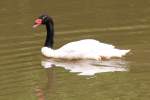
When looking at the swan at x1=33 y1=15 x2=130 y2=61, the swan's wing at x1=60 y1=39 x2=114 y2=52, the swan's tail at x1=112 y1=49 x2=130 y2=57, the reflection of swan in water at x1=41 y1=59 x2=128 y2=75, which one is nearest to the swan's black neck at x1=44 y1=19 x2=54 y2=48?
the swan at x1=33 y1=15 x2=130 y2=61

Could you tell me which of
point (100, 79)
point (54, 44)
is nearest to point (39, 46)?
point (54, 44)

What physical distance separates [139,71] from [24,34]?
4.90 metres

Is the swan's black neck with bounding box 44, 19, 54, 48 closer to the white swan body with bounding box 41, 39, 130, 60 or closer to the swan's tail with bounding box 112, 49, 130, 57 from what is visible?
the white swan body with bounding box 41, 39, 130, 60

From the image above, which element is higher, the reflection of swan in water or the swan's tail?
the swan's tail

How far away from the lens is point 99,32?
19.5 metres

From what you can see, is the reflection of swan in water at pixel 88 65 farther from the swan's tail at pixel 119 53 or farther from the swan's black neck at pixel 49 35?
the swan's black neck at pixel 49 35

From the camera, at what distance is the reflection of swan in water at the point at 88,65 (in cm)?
1619

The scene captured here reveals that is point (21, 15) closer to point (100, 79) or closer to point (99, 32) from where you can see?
point (99, 32)

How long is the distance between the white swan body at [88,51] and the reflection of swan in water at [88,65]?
13cm

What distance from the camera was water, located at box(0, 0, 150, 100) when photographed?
48.1 feet

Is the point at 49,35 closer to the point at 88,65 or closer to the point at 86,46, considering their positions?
the point at 86,46

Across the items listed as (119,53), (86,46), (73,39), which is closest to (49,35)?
(73,39)

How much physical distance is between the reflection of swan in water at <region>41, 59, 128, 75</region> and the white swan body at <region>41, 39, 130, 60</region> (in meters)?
0.13

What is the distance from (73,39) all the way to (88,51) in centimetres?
156
